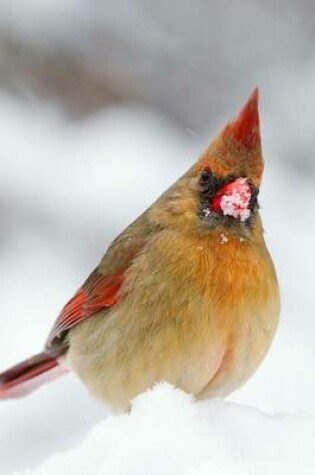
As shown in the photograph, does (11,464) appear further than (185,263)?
Yes

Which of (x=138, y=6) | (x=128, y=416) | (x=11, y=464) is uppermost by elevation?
(x=138, y=6)

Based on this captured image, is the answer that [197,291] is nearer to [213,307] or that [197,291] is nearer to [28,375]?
[213,307]

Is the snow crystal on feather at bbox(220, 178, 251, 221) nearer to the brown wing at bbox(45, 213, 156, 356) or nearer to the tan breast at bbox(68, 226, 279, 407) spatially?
the tan breast at bbox(68, 226, 279, 407)

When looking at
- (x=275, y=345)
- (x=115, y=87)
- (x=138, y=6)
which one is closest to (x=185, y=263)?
(x=275, y=345)

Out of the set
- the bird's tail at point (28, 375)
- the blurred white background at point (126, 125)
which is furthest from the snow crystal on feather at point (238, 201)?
the blurred white background at point (126, 125)

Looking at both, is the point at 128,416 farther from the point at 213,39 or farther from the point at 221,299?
the point at 213,39

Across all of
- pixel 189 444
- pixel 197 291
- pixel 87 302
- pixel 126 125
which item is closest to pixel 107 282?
pixel 87 302
